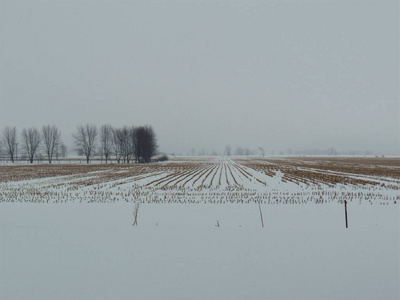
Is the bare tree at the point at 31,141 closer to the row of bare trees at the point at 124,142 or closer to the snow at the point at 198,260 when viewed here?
the row of bare trees at the point at 124,142

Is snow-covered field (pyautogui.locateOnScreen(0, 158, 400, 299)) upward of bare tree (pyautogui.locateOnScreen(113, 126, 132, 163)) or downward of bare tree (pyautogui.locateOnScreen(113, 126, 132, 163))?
downward

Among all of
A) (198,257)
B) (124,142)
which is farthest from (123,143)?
(198,257)

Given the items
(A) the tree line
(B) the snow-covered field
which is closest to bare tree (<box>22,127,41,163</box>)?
(A) the tree line

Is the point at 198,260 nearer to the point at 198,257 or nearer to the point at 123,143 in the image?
the point at 198,257

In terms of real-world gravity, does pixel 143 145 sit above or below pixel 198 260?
above

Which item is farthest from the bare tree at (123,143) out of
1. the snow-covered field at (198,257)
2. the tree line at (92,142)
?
the snow-covered field at (198,257)

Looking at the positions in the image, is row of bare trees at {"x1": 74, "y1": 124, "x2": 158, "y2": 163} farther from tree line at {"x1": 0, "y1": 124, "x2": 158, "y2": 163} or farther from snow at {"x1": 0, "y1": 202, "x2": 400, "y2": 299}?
snow at {"x1": 0, "y1": 202, "x2": 400, "y2": 299}

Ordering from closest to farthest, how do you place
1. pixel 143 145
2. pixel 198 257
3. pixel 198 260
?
1. pixel 198 260
2. pixel 198 257
3. pixel 143 145

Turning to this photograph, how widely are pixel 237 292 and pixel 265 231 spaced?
387cm

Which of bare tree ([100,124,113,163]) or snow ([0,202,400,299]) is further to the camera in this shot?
bare tree ([100,124,113,163])

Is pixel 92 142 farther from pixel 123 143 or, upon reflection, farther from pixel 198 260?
pixel 198 260

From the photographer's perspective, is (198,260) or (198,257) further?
(198,257)

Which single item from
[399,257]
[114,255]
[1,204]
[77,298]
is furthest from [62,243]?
[1,204]

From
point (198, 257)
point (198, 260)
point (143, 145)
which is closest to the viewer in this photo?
point (198, 260)
